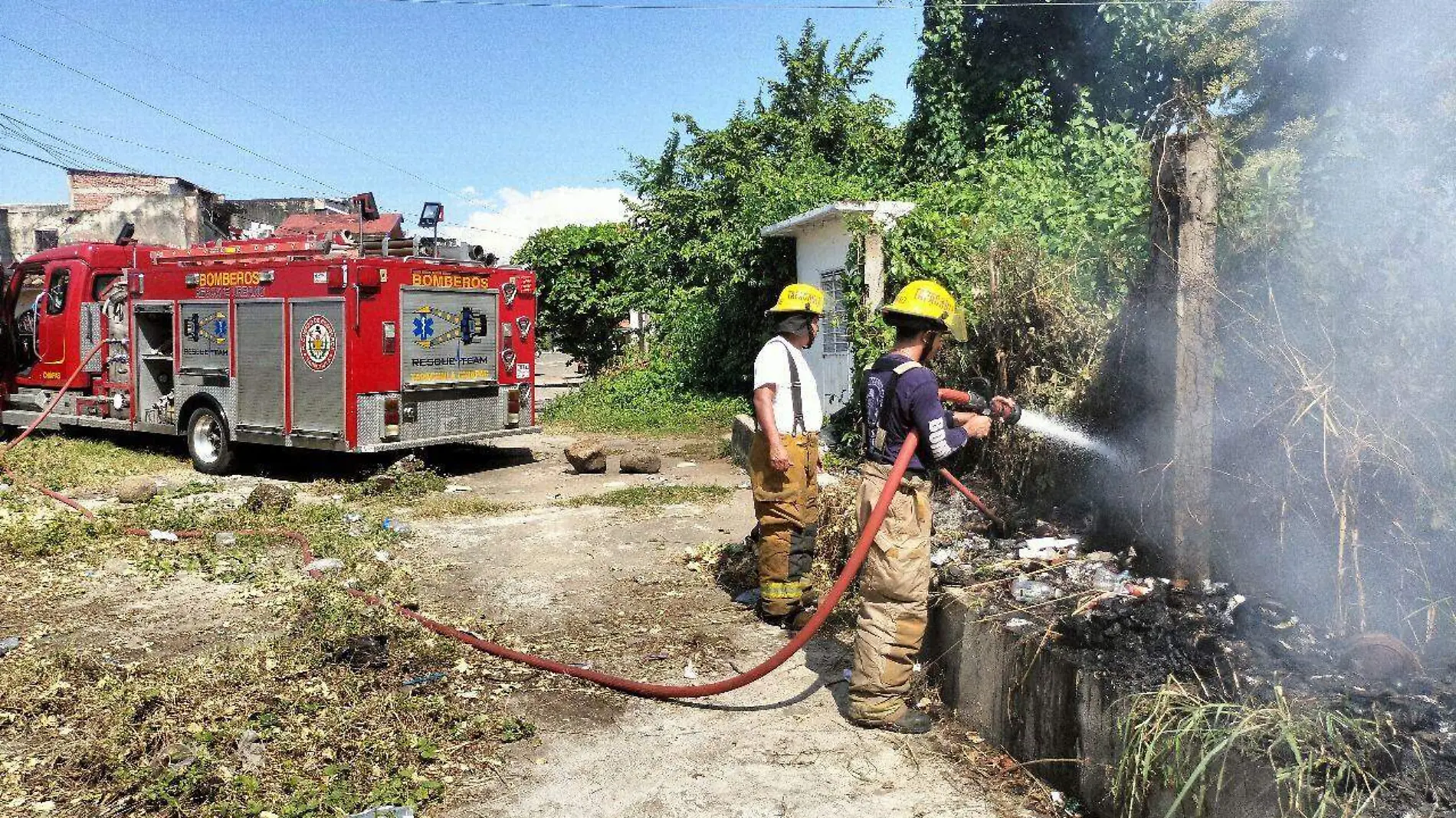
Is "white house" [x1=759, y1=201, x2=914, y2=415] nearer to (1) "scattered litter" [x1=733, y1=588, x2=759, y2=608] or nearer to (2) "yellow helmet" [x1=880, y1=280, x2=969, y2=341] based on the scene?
(1) "scattered litter" [x1=733, y1=588, x2=759, y2=608]

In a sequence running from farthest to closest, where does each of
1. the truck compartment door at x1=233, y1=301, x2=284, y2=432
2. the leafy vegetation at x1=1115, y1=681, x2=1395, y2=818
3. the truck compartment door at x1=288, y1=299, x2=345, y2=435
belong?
the truck compartment door at x1=233, y1=301, x2=284, y2=432
the truck compartment door at x1=288, y1=299, x2=345, y2=435
the leafy vegetation at x1=1115, y1=681, x2=1395, y2=818

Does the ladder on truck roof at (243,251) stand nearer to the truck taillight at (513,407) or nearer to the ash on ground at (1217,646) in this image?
the truck taillight at (513,407)

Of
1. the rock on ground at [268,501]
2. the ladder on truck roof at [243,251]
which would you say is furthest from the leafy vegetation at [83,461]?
the rock on ground at [268,501]

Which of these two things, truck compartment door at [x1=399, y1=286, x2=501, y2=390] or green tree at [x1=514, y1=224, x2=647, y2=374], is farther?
green tree at [x1=514, y1=224, x2=647, y2=374]

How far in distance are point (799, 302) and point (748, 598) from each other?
6.08ft

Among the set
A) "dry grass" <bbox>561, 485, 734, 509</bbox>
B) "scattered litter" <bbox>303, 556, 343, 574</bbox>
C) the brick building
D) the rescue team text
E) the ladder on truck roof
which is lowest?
"scattered litter" <bbox>303, 556, 343, 574</bbox>

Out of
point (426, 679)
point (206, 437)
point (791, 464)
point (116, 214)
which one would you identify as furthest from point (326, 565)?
point (116, 214)

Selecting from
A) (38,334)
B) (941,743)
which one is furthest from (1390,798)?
(38,334)

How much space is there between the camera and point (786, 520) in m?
5.26

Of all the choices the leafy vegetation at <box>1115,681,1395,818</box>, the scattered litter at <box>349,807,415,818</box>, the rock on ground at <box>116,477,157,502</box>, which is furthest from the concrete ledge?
the rock on ground at <box>116,477,157,502</box>

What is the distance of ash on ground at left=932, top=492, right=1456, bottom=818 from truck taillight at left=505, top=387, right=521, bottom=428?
275 inches

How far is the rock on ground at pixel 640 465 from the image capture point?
1057 centimetres

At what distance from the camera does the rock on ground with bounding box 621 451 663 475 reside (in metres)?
10.6

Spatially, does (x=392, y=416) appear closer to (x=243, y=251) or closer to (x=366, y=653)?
(x=243, y=251)
